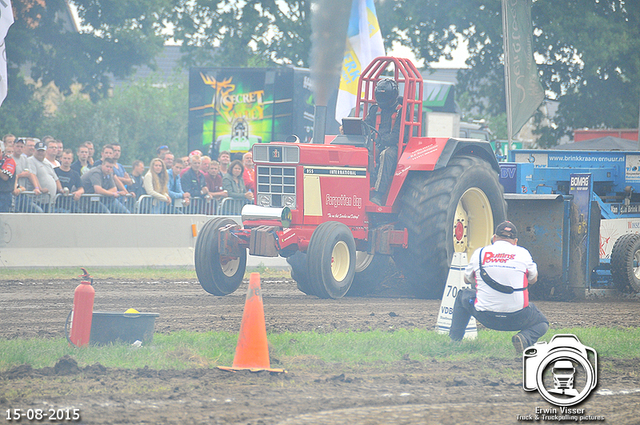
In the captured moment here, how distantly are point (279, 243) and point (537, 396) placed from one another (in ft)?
14.6

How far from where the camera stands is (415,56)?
106 feet

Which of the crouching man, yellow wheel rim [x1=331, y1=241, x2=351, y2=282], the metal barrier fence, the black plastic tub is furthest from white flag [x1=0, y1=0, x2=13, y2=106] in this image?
the crouching man

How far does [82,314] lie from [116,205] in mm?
7268

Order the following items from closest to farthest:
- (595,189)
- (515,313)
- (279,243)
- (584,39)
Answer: (515,313), (279,243), (595,189), (584,39)

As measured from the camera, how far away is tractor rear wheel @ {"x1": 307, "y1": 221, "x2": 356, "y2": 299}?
30.7 ft

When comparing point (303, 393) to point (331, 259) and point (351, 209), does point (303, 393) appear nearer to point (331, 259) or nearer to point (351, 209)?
point (331, 259)

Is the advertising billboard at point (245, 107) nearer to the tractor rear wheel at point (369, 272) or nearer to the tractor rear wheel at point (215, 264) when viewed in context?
the tractor rear wheel at point (369, 272)

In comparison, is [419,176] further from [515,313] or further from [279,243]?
[515,313]

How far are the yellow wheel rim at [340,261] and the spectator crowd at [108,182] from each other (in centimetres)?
540

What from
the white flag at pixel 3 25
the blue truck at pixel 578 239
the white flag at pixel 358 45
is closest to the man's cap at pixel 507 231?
the blue truck at pixel 578 239

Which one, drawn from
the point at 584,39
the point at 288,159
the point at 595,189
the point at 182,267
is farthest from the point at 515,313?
the point at 584,39

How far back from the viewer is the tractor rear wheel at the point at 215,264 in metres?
9.95

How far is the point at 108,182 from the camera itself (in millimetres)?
13969

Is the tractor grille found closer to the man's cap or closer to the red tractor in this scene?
the red tractor
